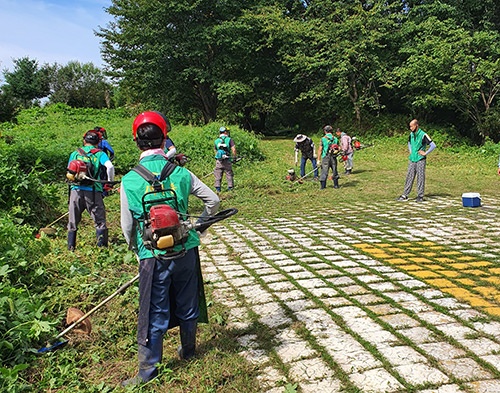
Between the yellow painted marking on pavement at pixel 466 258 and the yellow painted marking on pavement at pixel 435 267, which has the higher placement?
the yellow painted marking on pavement at pixel 435 267

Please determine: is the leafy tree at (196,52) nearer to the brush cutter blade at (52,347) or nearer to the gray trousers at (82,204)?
the gray trousers at (82,204)

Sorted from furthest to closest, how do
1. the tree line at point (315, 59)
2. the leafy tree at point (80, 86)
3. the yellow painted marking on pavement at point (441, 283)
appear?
the leafy tree at point (80, 86)
the tree line at point (315, 59)
the yellow painted marking on pavement at point (441, 283)

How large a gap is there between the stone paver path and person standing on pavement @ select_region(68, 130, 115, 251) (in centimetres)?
165

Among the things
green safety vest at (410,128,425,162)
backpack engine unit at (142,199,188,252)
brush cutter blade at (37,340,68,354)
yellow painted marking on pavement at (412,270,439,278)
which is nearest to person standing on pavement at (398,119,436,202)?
green safety vest at (410,128,425,162)

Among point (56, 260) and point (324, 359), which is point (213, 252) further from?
point (324, 359)

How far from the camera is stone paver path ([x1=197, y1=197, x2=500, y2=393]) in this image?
9.95 feet

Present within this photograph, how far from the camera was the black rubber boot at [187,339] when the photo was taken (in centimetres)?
315

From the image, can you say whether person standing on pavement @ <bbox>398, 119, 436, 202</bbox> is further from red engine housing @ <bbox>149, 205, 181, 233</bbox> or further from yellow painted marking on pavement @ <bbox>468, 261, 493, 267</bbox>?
red engine housing @ <bbox>149, 205, 181, 233</bbox>

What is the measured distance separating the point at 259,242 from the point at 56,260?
2985 mm

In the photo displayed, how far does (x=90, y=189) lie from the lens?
Answer: 6020 millimetres

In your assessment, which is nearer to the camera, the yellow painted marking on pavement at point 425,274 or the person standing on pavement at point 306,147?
Result: the yellow painted marking on pavement at point 425,274

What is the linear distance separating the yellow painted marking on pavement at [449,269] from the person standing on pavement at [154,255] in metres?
2.93

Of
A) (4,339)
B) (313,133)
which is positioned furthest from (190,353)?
(313,133)

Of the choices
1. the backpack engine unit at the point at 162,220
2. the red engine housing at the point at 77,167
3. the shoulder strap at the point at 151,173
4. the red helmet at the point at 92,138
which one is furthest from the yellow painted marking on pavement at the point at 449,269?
the red helmet at the point at 92,138
